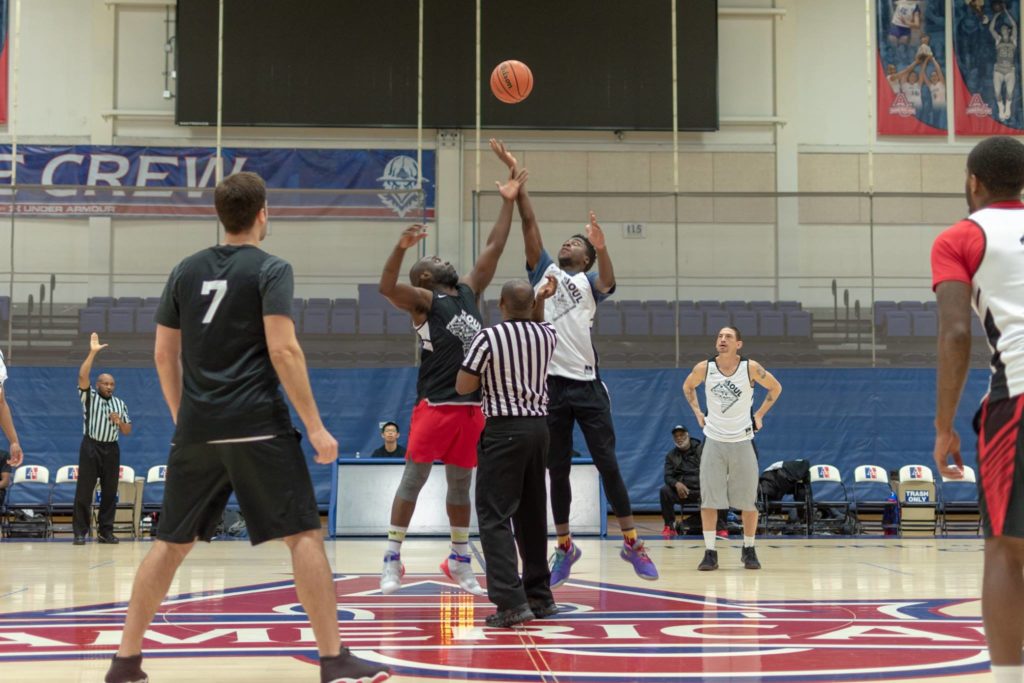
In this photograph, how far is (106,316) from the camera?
16516 mm

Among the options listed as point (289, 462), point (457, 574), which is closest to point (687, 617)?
point (457, 574)

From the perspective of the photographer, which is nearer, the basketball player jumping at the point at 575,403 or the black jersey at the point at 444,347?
the black jersey at the point at 444,347

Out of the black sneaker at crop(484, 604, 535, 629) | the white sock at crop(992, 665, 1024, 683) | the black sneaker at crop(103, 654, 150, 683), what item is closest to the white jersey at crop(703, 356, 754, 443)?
the black sneaker at crop(484, 604, 535, 629)

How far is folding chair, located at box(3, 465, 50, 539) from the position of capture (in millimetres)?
14961

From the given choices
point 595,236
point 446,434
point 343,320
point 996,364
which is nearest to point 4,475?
point 343,320

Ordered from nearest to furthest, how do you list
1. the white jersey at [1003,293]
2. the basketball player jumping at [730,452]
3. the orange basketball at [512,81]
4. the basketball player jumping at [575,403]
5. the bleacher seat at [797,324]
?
1. the white jersey at [1003,293]
2. the basketball player jumping at [575,403]
3. the basketball player jumping at [730,452]
4. the orange basketball at [512,81]
5. the bleacher seat at [797,324]

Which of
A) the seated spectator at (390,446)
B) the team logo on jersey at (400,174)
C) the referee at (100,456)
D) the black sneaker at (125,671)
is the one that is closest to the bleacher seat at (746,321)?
the seated spectator at (390,446)

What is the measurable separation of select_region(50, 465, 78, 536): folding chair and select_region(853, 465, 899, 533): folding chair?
34.7 ft

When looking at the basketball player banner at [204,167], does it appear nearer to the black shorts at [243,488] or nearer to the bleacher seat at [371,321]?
the bleacher seat at [371,321]

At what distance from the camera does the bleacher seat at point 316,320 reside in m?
16.6

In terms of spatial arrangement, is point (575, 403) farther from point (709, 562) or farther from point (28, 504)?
point (28, 504)

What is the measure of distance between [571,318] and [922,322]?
435 inches

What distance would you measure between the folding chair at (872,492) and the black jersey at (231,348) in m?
12.7

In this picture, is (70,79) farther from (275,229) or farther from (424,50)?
(275,229)
